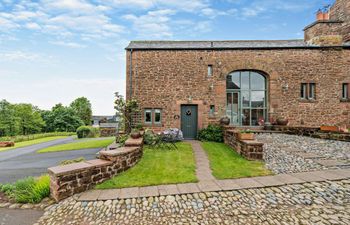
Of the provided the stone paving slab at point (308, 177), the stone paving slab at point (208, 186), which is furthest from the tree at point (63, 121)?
the stone paving slab at point (308, 177)

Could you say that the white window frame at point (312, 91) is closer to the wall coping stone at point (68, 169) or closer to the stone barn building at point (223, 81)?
the stone barn building at point (223, 81)

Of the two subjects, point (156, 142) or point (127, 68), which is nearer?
point (156, 142)

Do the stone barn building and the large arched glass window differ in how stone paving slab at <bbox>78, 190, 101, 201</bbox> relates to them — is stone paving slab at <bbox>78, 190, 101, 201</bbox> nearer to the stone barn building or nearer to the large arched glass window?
the stone barn building

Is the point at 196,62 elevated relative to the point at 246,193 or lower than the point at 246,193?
elevated

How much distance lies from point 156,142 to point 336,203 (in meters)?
7.20

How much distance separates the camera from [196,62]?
11.7 meters

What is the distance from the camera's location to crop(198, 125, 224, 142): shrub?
35.0ft

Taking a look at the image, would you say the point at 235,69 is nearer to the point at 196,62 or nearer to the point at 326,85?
the point at 196,62

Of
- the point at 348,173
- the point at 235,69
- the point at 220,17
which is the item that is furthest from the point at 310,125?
the point at 220,17

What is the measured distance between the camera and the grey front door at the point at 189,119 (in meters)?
11.8

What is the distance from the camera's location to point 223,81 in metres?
11.8

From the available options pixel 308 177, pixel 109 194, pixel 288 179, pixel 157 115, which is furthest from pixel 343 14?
pixel 109 194

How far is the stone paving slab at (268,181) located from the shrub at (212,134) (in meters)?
6.16

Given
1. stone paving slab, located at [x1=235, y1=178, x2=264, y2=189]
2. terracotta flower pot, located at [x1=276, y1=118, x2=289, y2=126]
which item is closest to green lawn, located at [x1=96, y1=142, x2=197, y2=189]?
stone paving slab, located at [x1=235, y1=178, x2=264, y2=189]
